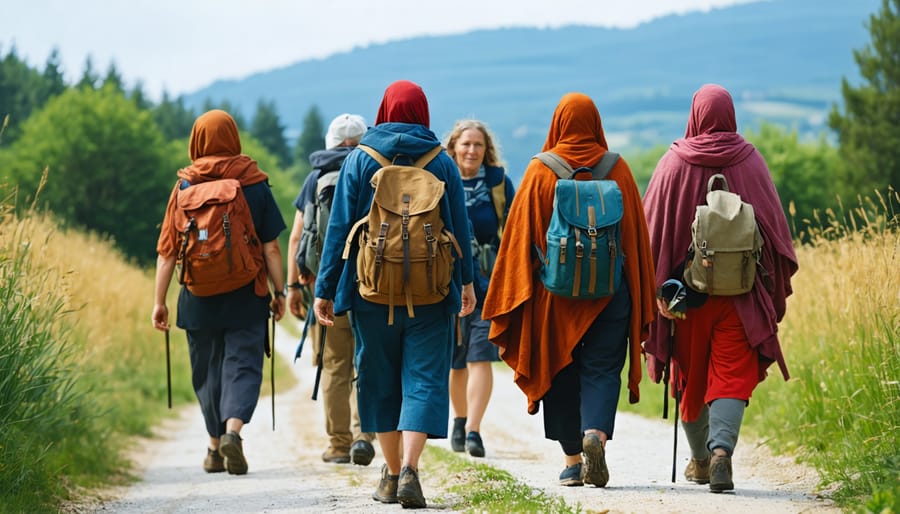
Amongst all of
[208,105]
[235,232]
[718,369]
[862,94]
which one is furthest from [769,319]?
[208,105]

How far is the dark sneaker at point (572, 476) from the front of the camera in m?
7.39

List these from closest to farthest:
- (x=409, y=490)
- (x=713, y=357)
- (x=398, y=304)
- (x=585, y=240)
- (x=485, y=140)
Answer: (x=409, y=490), (x=398, y=304), (x=585, y=240), (x=713, y=357), (x=485, y=140)

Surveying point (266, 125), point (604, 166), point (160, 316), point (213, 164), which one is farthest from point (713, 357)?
point (266, 125)

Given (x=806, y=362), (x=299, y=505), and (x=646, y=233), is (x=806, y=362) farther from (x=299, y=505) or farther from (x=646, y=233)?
(x=299, y=505)

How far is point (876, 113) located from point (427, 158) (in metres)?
48.8

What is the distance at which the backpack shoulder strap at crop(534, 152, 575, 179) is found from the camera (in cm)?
719

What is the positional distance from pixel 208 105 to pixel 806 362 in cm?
10000

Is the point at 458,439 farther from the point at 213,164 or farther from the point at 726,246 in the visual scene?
the point at 726,246

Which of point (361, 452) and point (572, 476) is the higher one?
point (572, 476)

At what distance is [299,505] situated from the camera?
7.30 meters

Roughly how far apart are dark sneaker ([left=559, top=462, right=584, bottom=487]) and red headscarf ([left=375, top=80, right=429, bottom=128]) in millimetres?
2021

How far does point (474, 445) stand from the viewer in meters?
9.62

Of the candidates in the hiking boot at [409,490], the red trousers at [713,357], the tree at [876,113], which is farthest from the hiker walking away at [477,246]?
the tree at [876,113]

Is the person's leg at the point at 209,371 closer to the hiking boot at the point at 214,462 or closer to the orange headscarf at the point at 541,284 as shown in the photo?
the hiking boot at the point at 214,462
